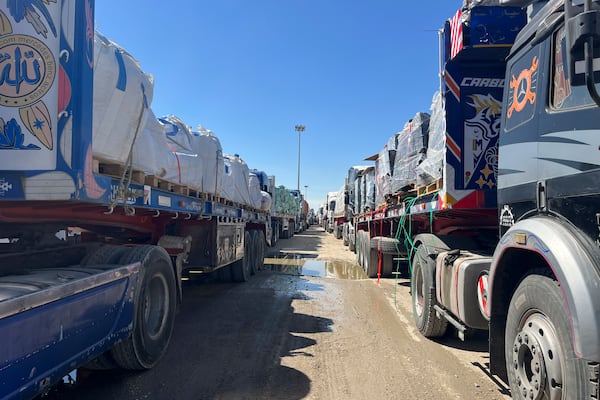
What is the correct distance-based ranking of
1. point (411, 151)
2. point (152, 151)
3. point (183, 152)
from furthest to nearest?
point (411, 151), point (183, 152), point (152, 151)

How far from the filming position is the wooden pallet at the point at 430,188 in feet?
15.5

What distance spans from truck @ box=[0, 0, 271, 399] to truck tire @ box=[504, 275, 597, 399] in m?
2.84

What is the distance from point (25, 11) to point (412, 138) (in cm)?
492

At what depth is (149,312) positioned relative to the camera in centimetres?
425

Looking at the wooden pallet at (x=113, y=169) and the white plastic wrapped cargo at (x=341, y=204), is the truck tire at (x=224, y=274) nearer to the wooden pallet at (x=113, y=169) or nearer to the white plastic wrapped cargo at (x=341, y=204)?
the wooden pallet at (x=113, y=169)

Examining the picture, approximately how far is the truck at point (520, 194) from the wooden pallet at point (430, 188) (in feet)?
0.13

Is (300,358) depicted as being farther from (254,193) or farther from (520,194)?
(254,193)

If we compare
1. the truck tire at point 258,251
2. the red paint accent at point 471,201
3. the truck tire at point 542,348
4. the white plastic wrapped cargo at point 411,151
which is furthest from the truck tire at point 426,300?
the truck tire at point 258,251

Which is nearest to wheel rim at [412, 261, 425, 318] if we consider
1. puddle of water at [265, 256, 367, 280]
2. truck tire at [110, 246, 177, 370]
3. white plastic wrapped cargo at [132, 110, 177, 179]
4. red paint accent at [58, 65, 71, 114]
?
truck tire at [110, 246, 177, 370]

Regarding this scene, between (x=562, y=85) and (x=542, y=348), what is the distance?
1.54 m

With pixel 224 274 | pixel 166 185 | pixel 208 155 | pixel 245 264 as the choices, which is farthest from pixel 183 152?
pixel 245 264

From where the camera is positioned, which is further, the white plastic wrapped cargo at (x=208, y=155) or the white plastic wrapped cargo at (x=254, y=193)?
the white plastic wrapped cargo at (x=254, y=193)

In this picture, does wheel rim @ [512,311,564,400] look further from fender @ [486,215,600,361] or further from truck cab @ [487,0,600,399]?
fender @ [486,215,600,361]

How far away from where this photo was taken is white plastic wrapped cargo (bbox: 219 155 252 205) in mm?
7580
